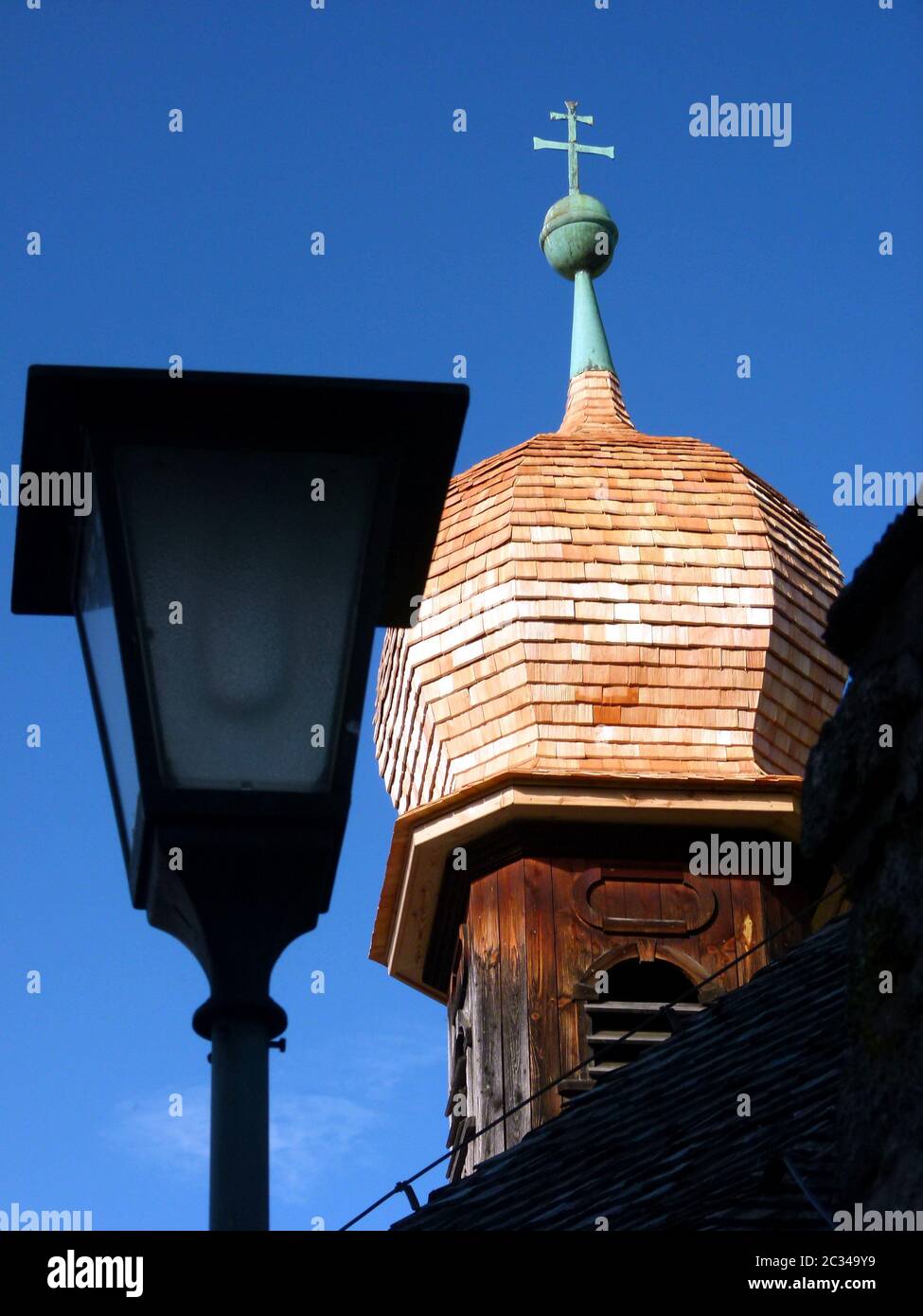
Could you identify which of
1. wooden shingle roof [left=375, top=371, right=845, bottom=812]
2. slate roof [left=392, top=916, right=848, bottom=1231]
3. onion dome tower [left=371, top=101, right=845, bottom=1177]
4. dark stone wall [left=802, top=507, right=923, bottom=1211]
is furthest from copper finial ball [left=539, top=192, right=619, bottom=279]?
dark stone wall [left=802, top=507, right=923, bottom=1211]

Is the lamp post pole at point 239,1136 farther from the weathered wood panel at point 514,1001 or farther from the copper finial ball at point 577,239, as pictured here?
the copper finial ball at point 577,239

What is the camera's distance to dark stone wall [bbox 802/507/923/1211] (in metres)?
4.20

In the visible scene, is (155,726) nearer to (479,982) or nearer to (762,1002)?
(762,1002)

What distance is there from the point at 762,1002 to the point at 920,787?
4693 millimetres

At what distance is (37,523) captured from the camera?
365 centimetres

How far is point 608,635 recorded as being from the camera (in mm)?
16562

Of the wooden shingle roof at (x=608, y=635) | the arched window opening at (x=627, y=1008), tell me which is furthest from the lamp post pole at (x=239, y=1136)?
the wooden shingle roof at (x=608, y=635)

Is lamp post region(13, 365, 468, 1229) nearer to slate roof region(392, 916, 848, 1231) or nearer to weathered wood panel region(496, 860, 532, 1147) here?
slate roof region(392, 916, 848, 1231)

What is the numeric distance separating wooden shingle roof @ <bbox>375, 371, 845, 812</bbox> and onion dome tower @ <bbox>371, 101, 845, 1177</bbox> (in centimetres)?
2

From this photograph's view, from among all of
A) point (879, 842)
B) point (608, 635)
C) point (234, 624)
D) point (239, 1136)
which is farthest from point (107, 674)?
point (608, 635)

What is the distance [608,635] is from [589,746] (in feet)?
2.77

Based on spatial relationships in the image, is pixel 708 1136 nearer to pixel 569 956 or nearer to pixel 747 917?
pixel 569 956
